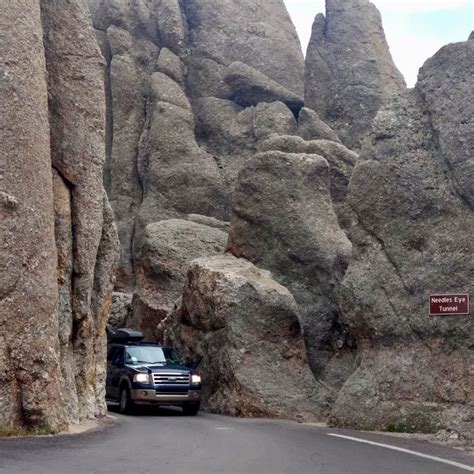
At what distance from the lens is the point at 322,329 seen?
30016 millimetres

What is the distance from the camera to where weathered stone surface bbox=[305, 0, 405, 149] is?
45.9 meters

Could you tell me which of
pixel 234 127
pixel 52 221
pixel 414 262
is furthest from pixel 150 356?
pixel 234 127

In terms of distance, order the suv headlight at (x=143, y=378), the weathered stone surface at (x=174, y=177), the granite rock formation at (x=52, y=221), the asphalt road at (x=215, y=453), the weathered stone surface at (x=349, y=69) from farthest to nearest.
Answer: the weathered stone surface at (x=349, y=69) < the weathered stone surface at (x=174, y=177) < the suv headlight at (x=143, y=378) < the granite rock formation at (x=52, y=221) < the asphalt road at (x=215, y=453)

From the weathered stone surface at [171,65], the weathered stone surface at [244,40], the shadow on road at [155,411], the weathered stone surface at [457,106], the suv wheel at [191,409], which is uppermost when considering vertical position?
the weathered stone surface at [244,40]

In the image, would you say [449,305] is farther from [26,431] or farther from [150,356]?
[150,356]

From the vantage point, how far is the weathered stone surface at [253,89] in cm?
4691

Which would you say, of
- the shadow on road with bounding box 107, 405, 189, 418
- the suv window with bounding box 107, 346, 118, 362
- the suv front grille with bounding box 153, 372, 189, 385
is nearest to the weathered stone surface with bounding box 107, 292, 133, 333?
the suv window with bounding box 107, 346, 118, 362

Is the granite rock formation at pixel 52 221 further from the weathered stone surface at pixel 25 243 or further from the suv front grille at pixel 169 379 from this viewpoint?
the suv front grille at pixel 169 379

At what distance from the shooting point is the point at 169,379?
2394 centimetres

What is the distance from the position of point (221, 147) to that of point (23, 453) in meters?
33.6

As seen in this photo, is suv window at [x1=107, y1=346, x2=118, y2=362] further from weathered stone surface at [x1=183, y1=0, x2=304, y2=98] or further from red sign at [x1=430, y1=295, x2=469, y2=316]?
weathered stone surface at [x1=183, y1=0, x2=304, y2=98]

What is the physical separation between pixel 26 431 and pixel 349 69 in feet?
113

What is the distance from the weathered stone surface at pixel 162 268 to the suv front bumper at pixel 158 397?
1123cm

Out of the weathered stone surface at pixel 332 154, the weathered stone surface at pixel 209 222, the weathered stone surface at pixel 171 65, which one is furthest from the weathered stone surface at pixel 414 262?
the weathered stone surface at pixel 171 65
